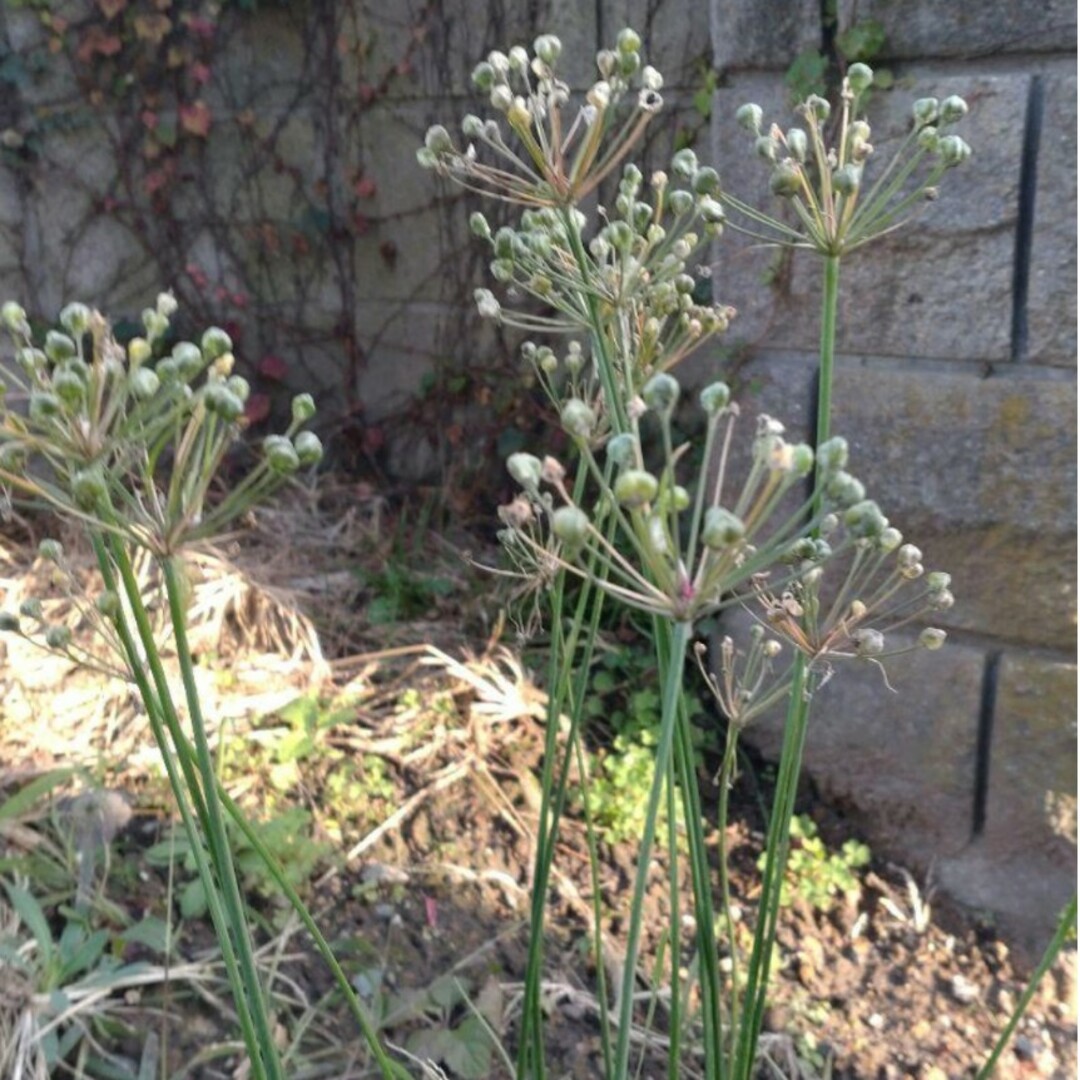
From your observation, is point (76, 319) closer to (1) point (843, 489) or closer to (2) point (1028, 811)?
(1) point (843, 489)

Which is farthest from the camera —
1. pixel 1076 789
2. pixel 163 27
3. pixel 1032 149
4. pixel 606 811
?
pixel 163 27

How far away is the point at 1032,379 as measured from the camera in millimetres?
1820

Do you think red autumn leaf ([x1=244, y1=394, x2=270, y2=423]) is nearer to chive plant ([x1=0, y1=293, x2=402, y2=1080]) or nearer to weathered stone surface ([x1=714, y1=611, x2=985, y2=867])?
weathered stone surface ([x1=714, y1=611, x2=985, y2=867])

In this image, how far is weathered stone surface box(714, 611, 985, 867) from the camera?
2.01m

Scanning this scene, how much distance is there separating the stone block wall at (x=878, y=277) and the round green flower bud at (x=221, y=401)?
1.46 m

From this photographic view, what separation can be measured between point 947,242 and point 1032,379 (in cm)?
25

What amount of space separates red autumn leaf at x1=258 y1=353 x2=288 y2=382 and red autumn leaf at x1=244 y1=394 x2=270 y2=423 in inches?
2.5

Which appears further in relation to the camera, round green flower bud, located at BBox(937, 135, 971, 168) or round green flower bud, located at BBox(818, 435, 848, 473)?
round green flower bud, located at BBox(937, 135, 971, 168)

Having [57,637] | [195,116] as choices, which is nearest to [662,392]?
[57,637]

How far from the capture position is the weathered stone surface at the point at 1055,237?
1702mm

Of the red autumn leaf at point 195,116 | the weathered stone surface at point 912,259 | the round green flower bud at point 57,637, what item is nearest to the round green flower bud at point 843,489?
the round green flower bud at point 57,637

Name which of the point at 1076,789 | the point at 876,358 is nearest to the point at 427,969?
Result: the point at 1076,789

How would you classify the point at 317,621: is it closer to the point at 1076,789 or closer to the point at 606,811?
the point at 606,811

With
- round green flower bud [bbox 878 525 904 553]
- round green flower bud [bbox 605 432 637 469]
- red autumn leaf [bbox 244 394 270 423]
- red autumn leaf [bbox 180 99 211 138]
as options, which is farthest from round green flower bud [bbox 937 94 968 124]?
red autumn leaf [bbox 180 99 211 138]
